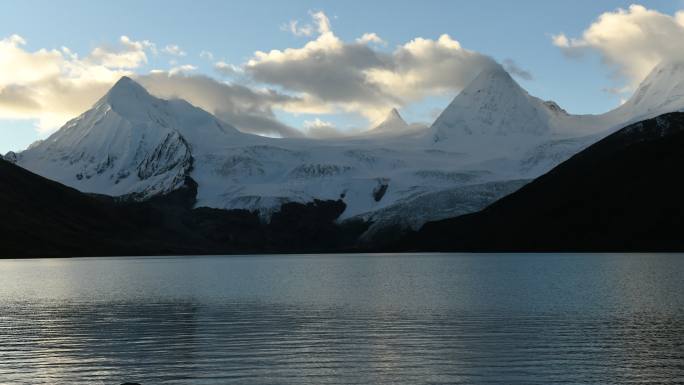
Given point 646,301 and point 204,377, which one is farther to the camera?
point 646,301

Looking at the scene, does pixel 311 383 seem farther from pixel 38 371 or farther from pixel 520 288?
pixel 520 288

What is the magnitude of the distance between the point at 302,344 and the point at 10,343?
61.4ft

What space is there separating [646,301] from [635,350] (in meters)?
33.2

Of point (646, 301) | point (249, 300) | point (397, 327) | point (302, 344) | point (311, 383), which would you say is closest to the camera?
point (311, 383)

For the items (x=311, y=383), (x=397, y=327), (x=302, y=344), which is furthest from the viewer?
(x=397, y=327)

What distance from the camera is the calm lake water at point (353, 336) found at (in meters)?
46.3

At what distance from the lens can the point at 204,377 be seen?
4550 cm

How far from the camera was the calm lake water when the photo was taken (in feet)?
152

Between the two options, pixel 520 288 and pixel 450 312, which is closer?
pixel 450 312

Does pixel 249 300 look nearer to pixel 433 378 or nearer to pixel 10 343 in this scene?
pixel 10 343

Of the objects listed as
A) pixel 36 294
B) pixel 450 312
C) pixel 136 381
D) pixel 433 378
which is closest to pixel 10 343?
pixel 136 381

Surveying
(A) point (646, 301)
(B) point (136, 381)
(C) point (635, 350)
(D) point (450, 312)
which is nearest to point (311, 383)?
(B) point (136, 381)

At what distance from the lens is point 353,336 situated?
200ft

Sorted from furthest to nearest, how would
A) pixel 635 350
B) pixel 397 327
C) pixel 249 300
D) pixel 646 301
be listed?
pixel 249 300
pixel 646 301
pixel 397 327
pixel 635 350
